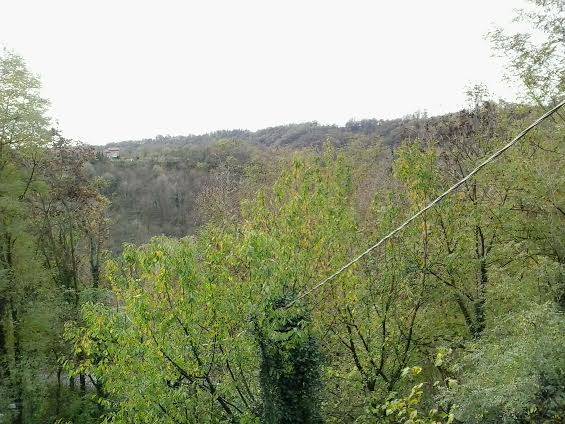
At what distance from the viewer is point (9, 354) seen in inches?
Result: 599

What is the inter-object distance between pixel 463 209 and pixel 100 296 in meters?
11.2

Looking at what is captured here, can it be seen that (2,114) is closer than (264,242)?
No

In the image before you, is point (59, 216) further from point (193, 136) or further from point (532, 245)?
point (193, 136)

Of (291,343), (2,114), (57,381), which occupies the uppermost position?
(2,114)

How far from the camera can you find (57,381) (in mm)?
16844

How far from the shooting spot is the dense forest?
7.26 metres

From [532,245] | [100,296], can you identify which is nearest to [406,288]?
[532,245]

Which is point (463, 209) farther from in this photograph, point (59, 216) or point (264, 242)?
point (59, 216)

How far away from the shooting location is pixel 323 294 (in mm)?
9359

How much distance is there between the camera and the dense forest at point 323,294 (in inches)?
286

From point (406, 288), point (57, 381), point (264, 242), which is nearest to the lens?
point (264, 242)

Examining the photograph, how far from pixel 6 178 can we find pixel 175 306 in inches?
435

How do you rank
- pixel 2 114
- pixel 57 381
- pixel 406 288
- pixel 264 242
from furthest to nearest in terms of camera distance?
1. pixel 57 381
2. pixel 2 114
3. pixel 406 288
4. pixel 264 242

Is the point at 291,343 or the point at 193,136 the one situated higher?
the point at 193,136
